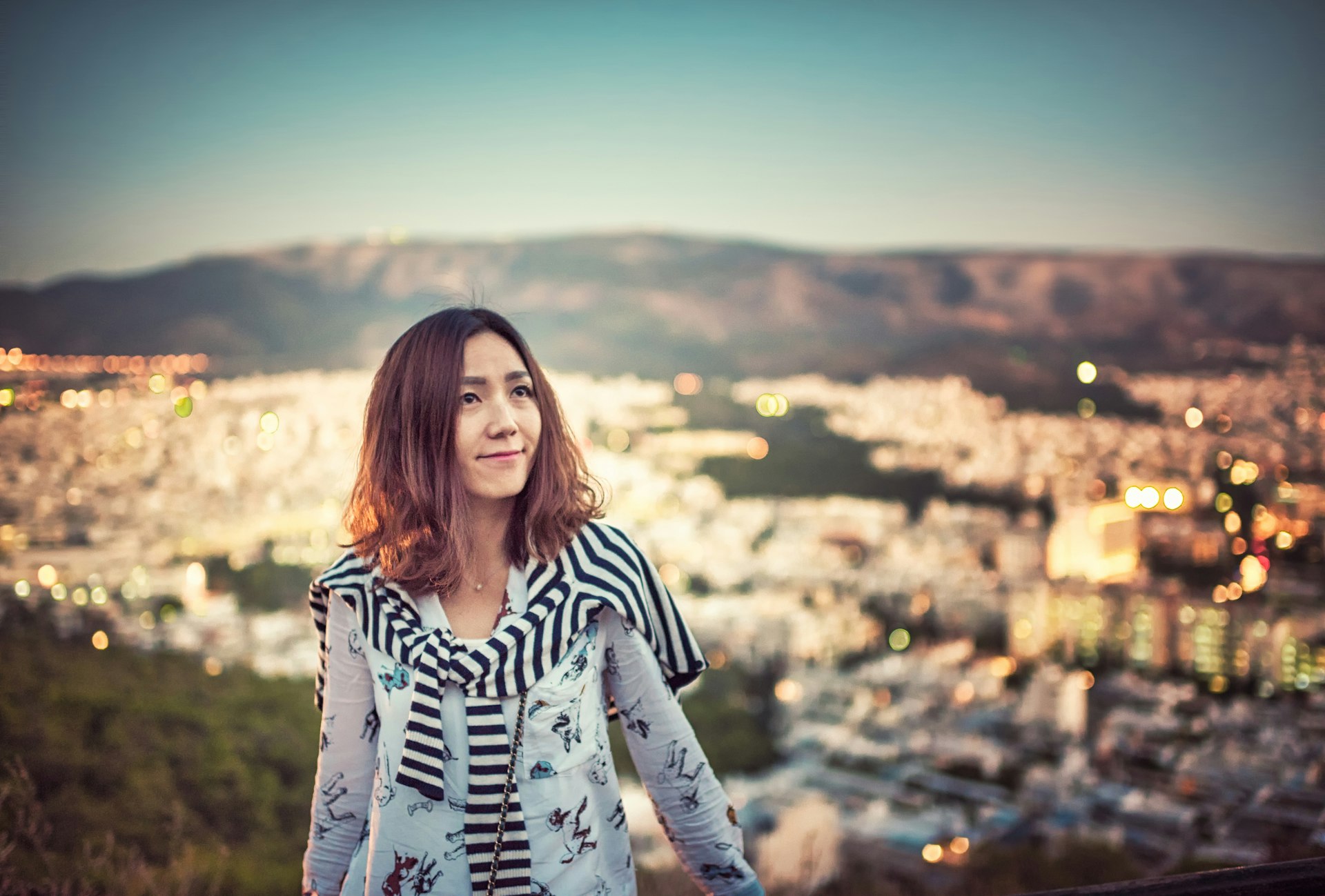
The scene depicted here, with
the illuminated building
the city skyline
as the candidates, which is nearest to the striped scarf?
the city skyline

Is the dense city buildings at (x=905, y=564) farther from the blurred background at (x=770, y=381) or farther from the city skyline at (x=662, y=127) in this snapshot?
the city skyline at (x=662, y=127)

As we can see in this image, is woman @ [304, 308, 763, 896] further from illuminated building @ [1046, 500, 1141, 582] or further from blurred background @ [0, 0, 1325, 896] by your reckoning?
illuminated building @ [1046, 500, 1141, 582]

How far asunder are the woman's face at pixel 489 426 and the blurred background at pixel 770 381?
202cm

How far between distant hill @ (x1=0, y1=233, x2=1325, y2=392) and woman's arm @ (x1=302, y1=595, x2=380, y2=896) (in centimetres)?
392

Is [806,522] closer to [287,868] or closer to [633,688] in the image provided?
[287,868]

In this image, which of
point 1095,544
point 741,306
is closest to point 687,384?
point 741,306

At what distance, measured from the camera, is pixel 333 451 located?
190 inches

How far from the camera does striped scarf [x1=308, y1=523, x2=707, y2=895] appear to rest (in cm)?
86

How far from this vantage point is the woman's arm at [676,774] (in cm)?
93

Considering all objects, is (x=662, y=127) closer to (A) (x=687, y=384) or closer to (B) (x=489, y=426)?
(A) (x=687, y=384)

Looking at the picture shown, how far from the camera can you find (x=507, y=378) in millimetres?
924

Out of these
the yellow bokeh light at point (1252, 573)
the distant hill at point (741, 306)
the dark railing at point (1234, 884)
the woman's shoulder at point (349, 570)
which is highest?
the distant hill at point (741, 306)

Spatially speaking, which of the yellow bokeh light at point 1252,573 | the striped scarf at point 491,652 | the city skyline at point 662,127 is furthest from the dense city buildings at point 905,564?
the striped scarf at point 491,652

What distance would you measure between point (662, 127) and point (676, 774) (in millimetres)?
4991
